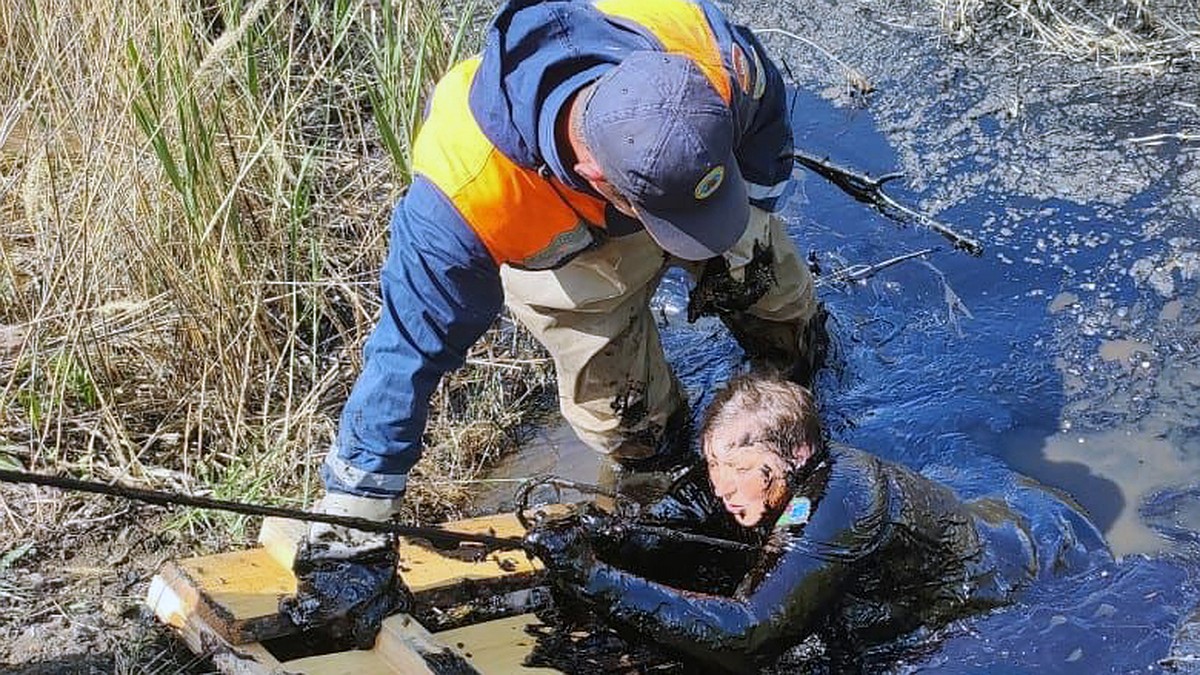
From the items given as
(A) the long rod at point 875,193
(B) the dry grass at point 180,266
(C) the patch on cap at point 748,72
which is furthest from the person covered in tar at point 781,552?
(A) the long rod at point 875,193

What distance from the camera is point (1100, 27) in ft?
19.1

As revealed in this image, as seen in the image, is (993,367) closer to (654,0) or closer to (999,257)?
(999,257)

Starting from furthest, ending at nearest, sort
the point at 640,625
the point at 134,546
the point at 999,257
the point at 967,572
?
1. the point at 999,257
2. the point at 134,546
3. the point at 967,572
4. the point at 640,625

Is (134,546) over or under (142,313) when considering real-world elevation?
under

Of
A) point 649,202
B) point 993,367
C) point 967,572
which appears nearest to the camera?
point 649,202

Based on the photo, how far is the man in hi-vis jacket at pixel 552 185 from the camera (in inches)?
109

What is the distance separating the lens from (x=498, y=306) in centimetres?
331

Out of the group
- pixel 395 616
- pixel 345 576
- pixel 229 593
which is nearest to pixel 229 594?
pixel 229 593

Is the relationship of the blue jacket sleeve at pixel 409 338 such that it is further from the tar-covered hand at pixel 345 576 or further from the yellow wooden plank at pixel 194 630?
the yellow wooden plank at pixel 194 630

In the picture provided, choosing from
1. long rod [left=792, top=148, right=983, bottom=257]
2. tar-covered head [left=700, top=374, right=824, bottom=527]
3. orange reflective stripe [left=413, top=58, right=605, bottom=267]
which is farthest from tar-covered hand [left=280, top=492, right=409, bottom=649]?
long rod [left=792, top=148, right=983, bottom=257]

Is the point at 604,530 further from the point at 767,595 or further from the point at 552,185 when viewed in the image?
the point at 552,185

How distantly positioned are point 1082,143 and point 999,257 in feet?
2.36

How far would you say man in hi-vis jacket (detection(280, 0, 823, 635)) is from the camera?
277 cm

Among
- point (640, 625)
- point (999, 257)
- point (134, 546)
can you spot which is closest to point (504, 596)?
point (640, 625)
